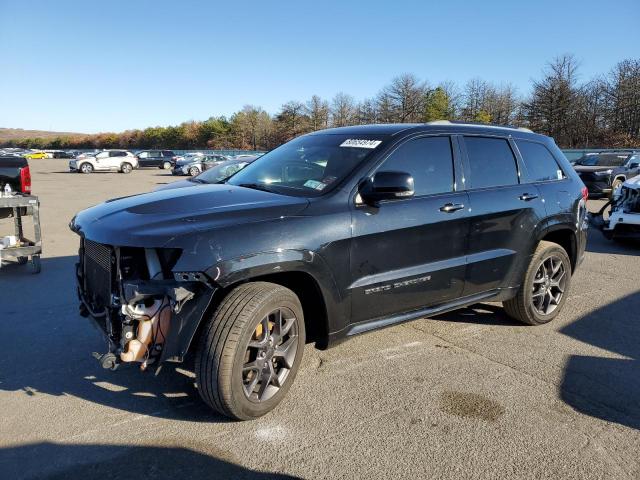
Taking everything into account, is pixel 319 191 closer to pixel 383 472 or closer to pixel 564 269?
pixel 383 472

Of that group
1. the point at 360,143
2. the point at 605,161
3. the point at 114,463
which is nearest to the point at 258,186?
the point at 360,143

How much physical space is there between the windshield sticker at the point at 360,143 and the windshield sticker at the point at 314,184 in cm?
49

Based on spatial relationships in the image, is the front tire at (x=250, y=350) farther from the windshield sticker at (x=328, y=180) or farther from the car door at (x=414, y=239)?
the windshield sticker at (x=328, y=180)

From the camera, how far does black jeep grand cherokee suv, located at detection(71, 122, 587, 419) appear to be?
113 inches

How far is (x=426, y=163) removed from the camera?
3.95m

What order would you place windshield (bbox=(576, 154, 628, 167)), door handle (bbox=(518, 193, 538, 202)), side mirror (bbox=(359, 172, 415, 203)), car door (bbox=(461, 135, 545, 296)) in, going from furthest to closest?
windshield (bbox=(576, 154, 628, 167))
door handle (bbox=(518, 193, 538, 202))
car door (bbox=(461, 135, 545, 296))
side mirror (bbox=(359, 172, 415, 203))

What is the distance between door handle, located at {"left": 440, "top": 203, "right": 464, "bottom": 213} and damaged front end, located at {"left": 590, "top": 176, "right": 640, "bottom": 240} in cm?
639

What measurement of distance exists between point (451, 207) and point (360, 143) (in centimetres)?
88

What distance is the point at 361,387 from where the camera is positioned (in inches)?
140

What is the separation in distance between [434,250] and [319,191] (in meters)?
1.05

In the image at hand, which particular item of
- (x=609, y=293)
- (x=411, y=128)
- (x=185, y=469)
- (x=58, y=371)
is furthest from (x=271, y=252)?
(x=609, y=293)

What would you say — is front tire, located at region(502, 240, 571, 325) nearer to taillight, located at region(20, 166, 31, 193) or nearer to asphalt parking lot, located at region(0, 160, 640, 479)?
asphalt parking lot, located at region(0, 160, 640, 479)

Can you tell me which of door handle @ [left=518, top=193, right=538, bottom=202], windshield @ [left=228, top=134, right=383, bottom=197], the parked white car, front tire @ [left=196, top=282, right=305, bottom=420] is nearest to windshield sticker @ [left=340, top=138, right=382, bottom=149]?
windshield @ [left=228, top=134, right=383, bottom=197]

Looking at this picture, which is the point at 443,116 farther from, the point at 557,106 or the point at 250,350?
the point at 250,350
